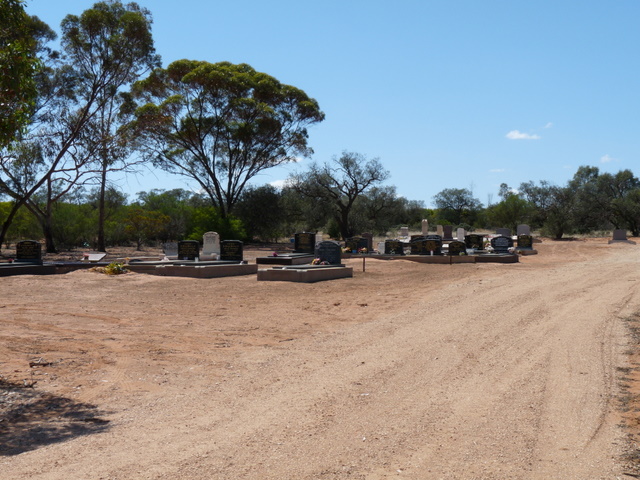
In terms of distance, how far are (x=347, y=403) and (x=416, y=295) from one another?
31.7 feet

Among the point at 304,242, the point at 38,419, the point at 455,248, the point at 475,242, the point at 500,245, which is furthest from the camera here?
the point at 475,242

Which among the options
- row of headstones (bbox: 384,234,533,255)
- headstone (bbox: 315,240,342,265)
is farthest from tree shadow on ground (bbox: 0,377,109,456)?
row of headstones (bbox: 384,234,533,255)

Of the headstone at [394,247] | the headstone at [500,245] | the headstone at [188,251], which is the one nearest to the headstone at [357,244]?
the headstone at [394,247]

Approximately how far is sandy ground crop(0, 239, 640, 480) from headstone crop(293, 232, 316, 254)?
1411cm

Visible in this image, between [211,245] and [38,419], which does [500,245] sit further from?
[38,419]

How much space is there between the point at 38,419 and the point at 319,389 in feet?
9.25

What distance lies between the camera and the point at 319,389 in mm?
6980

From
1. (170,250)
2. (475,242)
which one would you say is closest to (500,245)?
(475,242)

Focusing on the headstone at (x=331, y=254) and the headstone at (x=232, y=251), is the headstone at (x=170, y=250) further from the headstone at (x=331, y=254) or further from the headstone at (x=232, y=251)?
the headstone at (x=331, y=254)

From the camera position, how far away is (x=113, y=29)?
35625mm

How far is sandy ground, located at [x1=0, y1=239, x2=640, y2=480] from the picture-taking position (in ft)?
15.9

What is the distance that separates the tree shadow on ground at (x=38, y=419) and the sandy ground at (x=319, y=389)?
0.02 meters

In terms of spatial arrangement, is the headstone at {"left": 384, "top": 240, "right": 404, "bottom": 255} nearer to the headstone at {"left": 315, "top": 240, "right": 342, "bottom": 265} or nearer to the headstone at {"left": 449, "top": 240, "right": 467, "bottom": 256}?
the headstone at {"left": 449, "top": 240, "right": 467, "bottom": 256}

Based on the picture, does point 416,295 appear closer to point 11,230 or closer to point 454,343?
point 454,343
